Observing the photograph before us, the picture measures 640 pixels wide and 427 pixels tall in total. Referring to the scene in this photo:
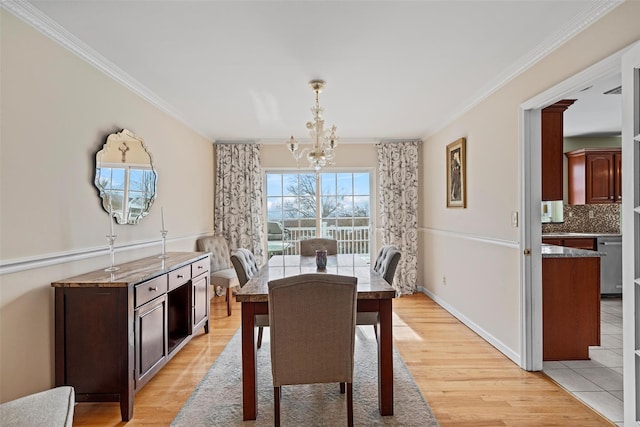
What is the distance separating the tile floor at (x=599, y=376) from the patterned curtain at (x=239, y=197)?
407 centimetres

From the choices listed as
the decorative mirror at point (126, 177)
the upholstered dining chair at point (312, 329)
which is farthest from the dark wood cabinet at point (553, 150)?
the decorative mirror at point (126, 177)

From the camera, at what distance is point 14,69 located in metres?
2.12

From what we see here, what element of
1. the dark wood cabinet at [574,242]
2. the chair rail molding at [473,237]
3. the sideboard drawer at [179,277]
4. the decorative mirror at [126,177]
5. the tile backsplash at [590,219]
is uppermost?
the decorative mirror at [126,177]

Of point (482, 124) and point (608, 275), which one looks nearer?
point (482, 124)

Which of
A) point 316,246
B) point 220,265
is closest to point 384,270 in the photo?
point 316,246

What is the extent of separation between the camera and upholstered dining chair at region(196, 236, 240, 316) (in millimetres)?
4641

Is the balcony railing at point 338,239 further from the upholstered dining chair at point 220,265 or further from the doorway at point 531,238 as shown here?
the doorway at point 531,238

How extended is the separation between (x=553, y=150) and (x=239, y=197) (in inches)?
164

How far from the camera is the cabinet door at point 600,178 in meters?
Answer: 5.60

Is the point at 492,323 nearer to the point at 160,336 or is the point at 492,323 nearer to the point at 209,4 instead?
the point at 160,336

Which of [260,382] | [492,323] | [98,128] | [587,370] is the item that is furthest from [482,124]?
→ [98,128]

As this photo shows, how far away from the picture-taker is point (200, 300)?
3830mm

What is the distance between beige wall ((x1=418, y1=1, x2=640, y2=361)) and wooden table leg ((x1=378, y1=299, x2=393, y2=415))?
1.39 meters

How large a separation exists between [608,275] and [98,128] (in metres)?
6.39
